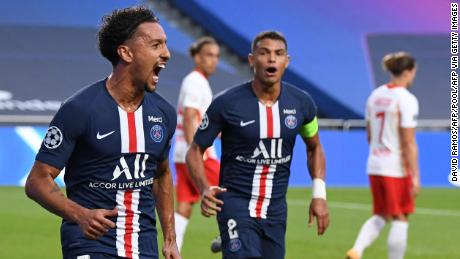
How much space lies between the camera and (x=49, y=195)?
17.4 feet

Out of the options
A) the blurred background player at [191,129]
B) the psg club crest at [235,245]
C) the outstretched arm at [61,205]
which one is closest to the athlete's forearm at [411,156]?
the blurred background player at [191,129]

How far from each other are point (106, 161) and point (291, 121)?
261 centimetres

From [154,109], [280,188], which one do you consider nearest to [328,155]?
[280,188]

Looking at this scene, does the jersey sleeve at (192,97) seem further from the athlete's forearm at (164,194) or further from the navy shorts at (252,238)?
the athlete's forearm at (164,194)

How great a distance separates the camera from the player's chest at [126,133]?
5.47m

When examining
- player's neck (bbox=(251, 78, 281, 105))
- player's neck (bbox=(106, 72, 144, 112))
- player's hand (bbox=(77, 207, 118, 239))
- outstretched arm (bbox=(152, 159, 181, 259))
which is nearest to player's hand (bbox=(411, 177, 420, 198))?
player's neck (bbox=(251, 78, 281, 105))

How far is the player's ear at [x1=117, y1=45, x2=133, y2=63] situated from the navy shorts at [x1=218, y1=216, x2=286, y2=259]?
2383 mm

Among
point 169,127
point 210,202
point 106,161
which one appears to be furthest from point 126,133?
point 210,202

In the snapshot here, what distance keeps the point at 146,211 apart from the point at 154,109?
559 millimetres

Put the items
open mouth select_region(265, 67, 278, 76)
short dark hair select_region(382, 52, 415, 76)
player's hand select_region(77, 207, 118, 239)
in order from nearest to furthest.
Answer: player's hand select_region(77, 207, 118, 239), open mouth select_region(265, 67, 278, 76), short dark hair select_region(382, 52, 415, 76)

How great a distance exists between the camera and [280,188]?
307 inches

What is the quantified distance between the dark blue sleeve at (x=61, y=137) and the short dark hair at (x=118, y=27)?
1.42ft

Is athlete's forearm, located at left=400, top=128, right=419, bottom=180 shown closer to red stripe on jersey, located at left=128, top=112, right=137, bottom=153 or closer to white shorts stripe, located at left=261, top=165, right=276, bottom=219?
white shorts stripe, located at left=261, top=165, right=276, bottom=219

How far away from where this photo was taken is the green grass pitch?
12273 mm
